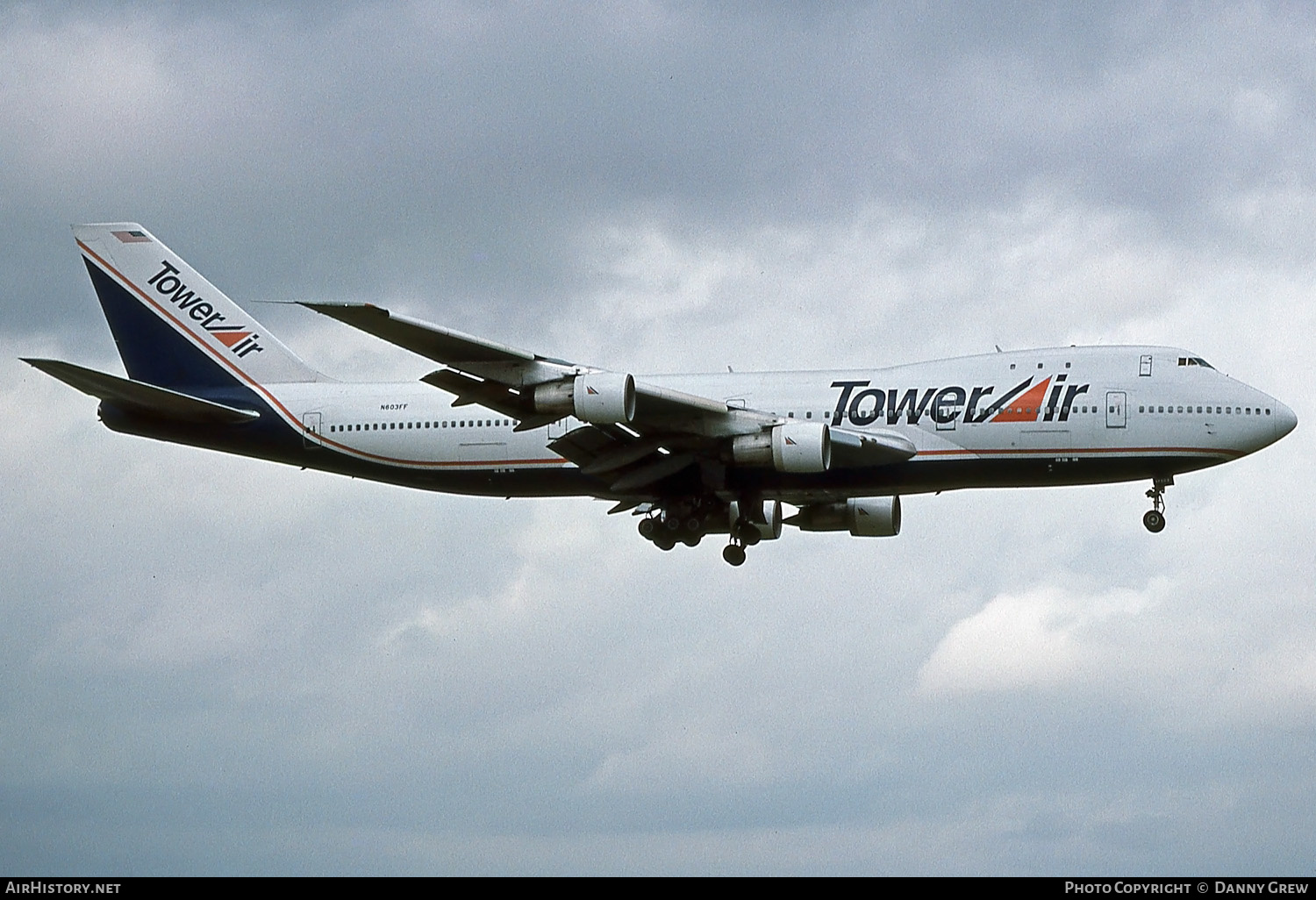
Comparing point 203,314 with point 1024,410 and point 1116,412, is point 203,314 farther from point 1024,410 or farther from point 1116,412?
point 1116,412

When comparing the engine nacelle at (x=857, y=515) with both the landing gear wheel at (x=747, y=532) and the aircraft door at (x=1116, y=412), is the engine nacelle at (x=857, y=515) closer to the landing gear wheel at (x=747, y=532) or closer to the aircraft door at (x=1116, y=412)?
the landing gear wheel at (x=747, y=532)

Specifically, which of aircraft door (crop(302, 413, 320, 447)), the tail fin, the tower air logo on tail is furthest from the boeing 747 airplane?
the tower air logo on tail

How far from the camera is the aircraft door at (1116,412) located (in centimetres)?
4847

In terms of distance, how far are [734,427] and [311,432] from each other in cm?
1372

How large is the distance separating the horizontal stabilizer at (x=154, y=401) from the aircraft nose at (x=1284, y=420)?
2917 centimetres

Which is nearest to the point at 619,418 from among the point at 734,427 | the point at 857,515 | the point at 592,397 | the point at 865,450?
the point at 592,397

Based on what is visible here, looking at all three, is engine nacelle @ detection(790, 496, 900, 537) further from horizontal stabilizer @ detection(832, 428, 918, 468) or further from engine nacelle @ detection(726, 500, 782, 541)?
horizontal stabilizer @ detection(832, 428, 918, 468)

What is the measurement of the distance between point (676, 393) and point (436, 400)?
30.6ft

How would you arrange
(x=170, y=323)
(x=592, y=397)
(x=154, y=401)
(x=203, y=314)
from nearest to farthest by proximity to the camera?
(x=592, y=397), (x=154, y=401), (x=170, y=323), (x=203, y=314)

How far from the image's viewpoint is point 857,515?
55312mm
